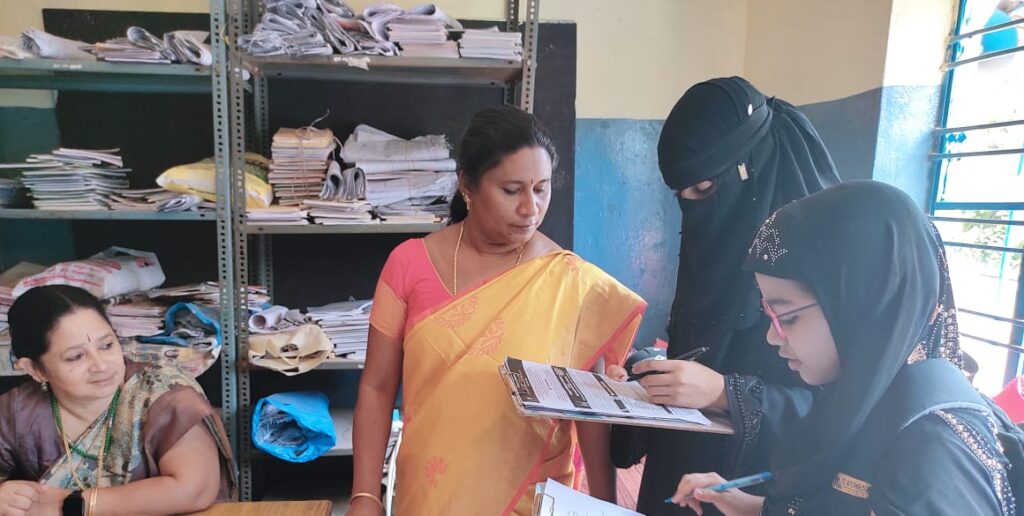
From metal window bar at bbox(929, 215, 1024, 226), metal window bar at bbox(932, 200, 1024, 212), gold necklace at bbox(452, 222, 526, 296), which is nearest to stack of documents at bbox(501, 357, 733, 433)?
gold necklace at bbox(452, 222, 526, 296)

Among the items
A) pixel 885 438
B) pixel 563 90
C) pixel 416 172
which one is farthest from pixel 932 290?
pixel 563 90

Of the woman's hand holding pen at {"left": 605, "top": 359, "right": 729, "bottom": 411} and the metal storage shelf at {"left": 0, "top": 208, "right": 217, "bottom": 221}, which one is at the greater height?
the metal storage shelf at {"left": 0, "top": 208, "right": 217, "bottom": 221}

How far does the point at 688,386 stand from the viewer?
0.78 metres

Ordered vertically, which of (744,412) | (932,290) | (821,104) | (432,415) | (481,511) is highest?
(821,104)

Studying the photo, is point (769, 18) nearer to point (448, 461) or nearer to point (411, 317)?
point (411, 317)

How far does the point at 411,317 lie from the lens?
3.68ft

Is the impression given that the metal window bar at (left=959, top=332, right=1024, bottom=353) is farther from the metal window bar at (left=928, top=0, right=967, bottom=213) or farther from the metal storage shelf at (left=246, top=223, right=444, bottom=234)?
the metal storage shelf at (left=246, top=223, right=444, bottom=234)

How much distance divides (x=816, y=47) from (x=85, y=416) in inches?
94.2

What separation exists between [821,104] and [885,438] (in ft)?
5.30

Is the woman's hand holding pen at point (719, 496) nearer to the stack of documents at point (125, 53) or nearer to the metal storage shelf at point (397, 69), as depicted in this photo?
the metal storage shelf at point (397, 69)

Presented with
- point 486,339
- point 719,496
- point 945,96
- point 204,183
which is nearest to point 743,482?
point 719,496

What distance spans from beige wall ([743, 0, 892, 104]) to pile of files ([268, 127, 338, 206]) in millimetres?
1703

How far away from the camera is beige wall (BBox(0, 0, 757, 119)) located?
229cm

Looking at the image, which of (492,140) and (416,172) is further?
(416,172)
